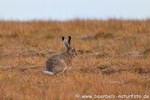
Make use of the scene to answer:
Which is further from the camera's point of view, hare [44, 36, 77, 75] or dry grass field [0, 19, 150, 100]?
hare [44, 36, 77, 75]

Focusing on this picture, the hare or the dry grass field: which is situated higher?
the hare

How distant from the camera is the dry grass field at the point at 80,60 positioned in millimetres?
10656

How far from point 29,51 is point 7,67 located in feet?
8.16

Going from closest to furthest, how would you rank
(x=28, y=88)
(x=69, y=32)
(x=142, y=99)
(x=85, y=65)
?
(x=142, y=99) < (x=28, y=88) < (x=85, y=65) < (x=69, y=32)

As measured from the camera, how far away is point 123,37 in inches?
728

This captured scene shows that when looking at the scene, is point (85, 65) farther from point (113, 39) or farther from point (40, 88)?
point (113, 39)

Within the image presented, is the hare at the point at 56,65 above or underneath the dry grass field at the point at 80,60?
above

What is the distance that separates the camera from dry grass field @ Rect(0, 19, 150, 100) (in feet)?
35.0

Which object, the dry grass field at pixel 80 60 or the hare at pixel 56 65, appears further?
the hare at pixel 56 65

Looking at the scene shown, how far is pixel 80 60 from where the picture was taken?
1442cm

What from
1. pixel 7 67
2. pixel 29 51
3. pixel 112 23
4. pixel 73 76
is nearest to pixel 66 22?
pixel 112 23

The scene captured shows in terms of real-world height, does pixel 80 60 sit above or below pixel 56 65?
below

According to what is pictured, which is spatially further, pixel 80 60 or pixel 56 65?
pixel 80 60

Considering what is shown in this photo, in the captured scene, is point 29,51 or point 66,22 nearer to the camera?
point 29,51
